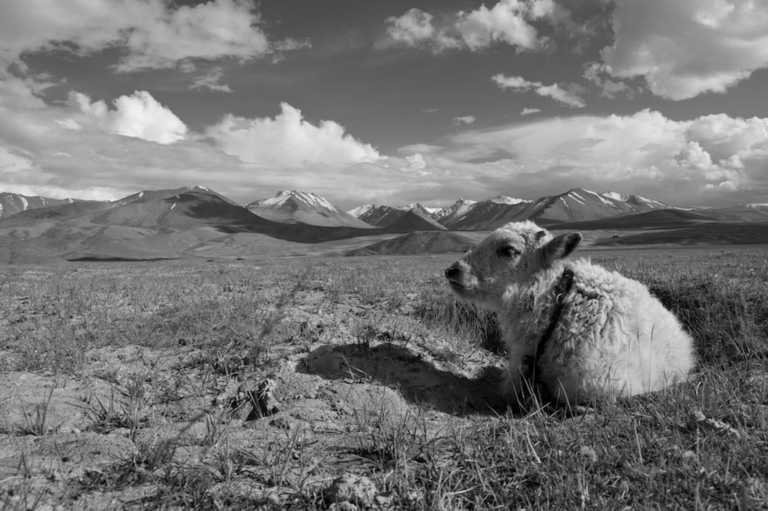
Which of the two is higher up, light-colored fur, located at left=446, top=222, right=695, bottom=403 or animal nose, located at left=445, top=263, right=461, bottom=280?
animal nose, located at left=445, top=263, right=461, bottom=280

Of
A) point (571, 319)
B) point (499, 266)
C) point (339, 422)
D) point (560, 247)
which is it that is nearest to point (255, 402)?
point (339, 422)

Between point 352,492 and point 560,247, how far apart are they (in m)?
4.39

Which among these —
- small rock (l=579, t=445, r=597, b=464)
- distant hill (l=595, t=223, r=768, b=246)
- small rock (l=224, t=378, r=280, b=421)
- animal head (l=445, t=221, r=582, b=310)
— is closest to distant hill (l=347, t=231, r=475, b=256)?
distant hill (l=595, t=223, r=768, b=246)

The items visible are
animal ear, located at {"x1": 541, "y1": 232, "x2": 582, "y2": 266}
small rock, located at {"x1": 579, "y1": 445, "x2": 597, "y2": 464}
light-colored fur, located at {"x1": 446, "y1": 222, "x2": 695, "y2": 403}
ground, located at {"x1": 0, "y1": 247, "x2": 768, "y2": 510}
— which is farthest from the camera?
animal ear, located at {"x1": 541, "y1": 232, "x2": 582, "y2": 266}

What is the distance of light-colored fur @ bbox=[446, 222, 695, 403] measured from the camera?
583 cm

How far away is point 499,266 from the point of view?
6.72m

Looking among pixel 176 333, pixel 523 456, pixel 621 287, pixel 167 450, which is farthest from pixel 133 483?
pixel 621 287

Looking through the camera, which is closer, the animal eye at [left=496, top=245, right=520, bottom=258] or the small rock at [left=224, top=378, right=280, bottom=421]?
the small rock at [left=224, top=378, right=280, bottom=421]

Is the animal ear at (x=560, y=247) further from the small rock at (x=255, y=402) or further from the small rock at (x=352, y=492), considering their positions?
the small rock at (x=352, y=492)

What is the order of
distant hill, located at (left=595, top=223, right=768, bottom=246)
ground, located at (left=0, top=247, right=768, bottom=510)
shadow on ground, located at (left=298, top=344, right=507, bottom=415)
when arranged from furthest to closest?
distant hill, located at (left=595, top=223, right=768, bottom=246) < shadow on ground, located at (left=298, top=344, right=507, bottom=415) < ground, located at (left=0, top=247, right=768, bottom=510)

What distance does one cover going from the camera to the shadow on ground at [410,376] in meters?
6.57

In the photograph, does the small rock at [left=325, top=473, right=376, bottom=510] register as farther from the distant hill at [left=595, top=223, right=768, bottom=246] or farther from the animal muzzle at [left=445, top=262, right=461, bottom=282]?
the distant hill at [left=595, top=223, right=768, bottom=246]

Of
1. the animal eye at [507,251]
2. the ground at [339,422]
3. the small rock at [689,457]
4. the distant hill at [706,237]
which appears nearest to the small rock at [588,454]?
the ground at [339,422]

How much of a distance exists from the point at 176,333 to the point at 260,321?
1.44 meters
